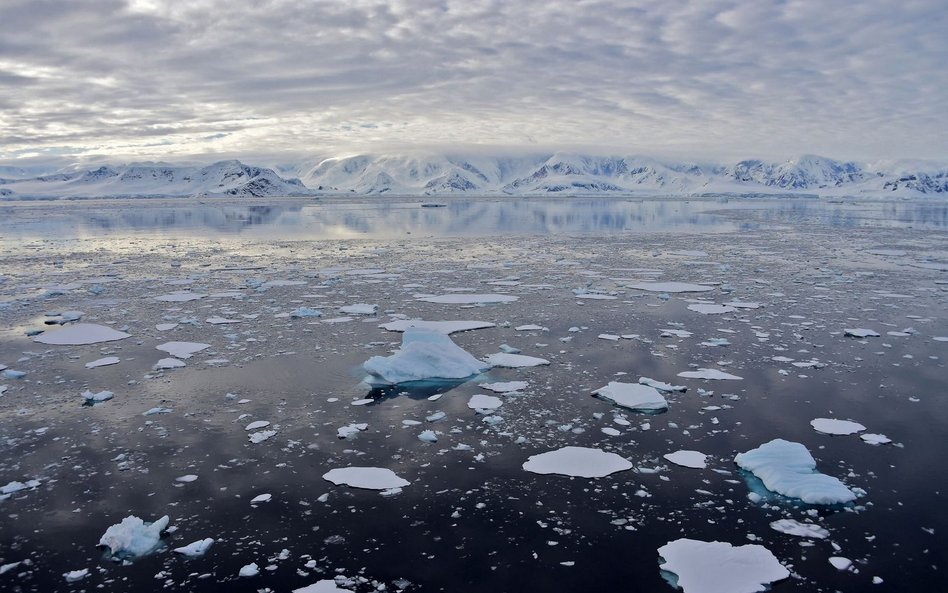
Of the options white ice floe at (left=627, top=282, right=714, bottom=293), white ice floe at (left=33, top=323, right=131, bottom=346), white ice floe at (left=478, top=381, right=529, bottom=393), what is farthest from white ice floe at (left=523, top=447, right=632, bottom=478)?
white ice floe at (left=627, top=282, right=714, bottom=293)

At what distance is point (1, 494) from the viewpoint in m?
5.69

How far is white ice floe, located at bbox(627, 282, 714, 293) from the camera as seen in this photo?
15.1m

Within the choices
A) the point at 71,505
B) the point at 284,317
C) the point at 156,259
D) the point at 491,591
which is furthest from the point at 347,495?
the point at 156,259

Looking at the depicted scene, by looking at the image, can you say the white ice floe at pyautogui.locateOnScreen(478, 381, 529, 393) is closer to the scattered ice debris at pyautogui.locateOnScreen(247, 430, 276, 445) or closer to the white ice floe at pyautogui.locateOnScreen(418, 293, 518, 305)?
the scattered ice debris at pyautogui.locateOnScreen(247, 430, 276, 445)

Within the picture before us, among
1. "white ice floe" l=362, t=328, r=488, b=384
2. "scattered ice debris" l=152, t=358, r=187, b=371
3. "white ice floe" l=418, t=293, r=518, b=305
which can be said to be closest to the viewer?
"white ice floe" l=362, t=328, r=488, b=384

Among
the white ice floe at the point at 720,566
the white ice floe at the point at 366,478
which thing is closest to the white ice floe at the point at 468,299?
the white ice floe at the point at 366,478

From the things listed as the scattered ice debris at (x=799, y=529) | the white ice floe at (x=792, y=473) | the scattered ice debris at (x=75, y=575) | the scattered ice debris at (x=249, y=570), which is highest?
the white ice floe at (x=792, y=473)

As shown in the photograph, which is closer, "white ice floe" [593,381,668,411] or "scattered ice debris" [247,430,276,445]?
"scattered ice debris" [247,430,276,445]

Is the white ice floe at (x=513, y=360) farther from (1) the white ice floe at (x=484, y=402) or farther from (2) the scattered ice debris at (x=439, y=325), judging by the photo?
(2) the scattered ice debris at (x=439, y=325)

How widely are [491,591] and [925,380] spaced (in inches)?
284

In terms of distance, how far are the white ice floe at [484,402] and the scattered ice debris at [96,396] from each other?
441 cm

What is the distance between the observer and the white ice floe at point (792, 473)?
18.1 ft

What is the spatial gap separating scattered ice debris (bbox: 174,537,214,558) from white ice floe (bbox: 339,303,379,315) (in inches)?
311

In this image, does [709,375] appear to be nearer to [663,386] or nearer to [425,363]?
[663,386]
